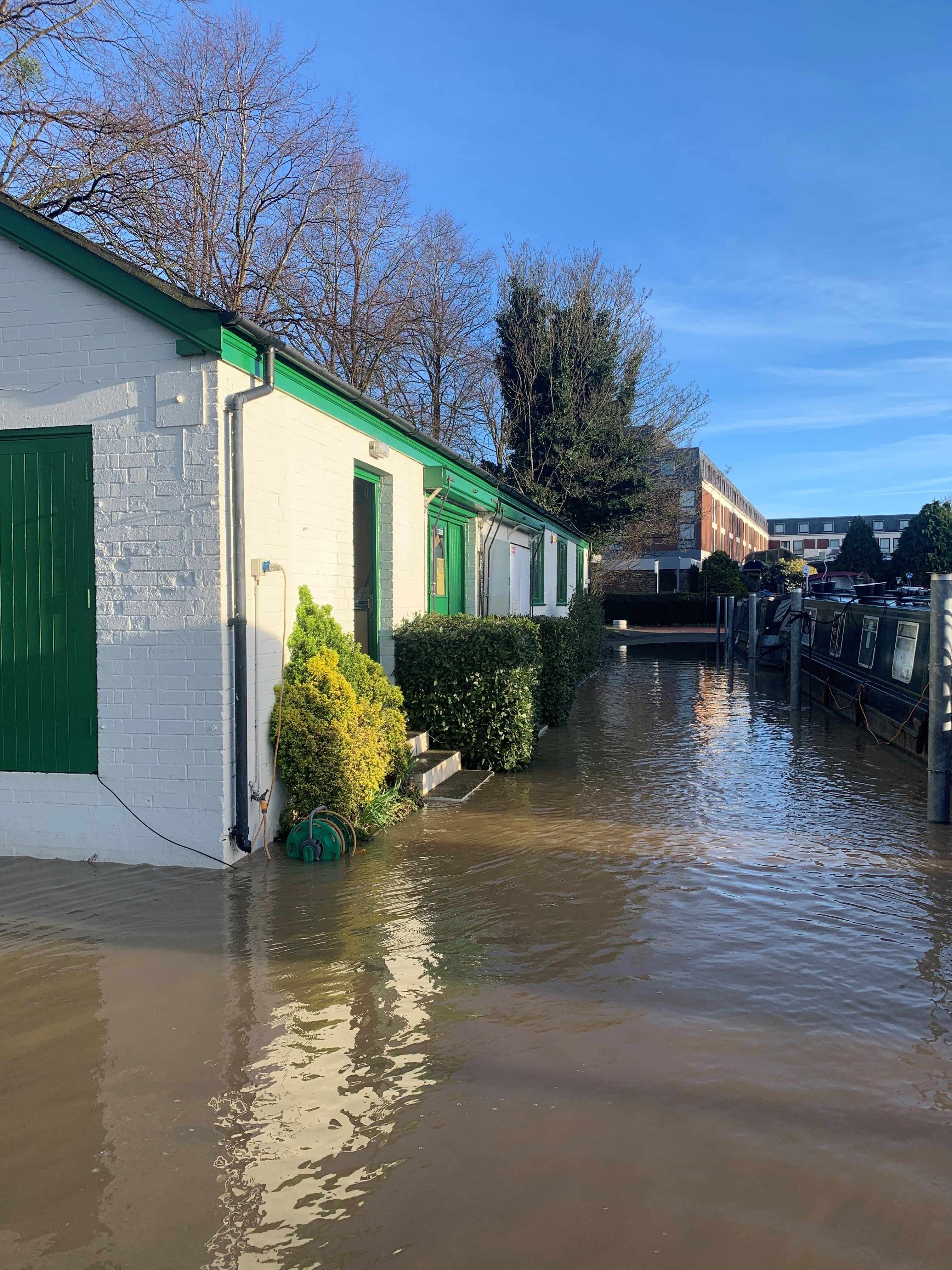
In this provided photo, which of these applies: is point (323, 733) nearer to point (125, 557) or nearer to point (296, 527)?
point (296, 527)

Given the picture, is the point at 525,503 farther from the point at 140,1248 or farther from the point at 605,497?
the point at 140,1248

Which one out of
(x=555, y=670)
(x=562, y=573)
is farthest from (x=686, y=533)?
(x=555, y=670)

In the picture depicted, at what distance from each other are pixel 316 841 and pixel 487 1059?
283cm

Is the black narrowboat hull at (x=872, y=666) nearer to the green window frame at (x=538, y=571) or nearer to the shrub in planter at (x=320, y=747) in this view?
the shrub in planter at (x=320, y=747)

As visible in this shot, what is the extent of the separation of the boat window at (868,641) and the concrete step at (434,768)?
19.7 ft

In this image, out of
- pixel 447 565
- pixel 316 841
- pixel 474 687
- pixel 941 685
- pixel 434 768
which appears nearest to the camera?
pixel 316 841

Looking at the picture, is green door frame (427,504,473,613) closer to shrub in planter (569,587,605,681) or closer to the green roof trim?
shrub in planter (569,587,605,681)

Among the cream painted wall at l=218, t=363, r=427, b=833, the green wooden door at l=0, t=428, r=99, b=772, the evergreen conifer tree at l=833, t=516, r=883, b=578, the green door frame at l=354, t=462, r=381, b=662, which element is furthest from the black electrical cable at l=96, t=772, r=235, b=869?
the evergreen conifer tree at l=833, t=516, r=883, b=578

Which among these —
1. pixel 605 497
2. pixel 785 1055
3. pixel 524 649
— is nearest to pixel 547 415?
pixel 605 497

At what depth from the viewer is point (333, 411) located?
24.5 feet

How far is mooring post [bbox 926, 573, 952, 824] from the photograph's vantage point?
6656 millimetres

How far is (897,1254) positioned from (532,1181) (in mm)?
963

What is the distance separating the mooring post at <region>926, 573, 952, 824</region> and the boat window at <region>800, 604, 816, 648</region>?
9012 millimetres

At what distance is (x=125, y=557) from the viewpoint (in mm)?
5871
